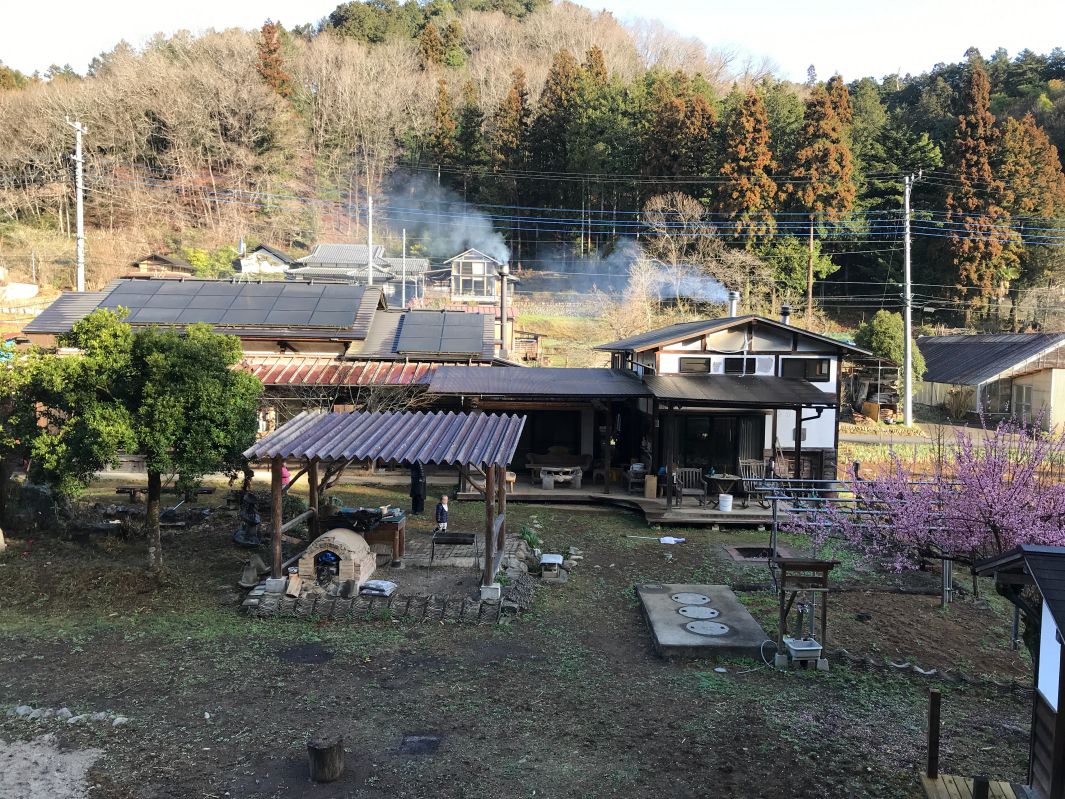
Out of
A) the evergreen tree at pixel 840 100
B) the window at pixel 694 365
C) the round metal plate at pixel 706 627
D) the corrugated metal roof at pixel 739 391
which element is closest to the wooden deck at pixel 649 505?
the corrugated metal roof at pixel 739 391

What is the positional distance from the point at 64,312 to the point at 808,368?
75.1 ft

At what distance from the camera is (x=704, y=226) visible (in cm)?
3938

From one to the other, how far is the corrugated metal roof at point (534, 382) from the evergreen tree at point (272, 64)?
43878mm

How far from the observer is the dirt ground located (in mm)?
5918

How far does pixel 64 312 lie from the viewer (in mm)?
21828

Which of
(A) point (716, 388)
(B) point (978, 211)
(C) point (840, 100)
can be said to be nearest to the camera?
(A) point (716, 388)

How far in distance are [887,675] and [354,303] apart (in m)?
18.7

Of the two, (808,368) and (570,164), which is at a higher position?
(570,164)

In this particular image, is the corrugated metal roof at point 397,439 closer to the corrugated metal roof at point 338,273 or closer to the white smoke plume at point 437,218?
the corrugated metal roof at point 338,273

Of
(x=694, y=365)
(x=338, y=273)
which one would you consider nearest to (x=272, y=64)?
(x=338, y=273)

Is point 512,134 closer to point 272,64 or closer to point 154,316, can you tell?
point 272,64

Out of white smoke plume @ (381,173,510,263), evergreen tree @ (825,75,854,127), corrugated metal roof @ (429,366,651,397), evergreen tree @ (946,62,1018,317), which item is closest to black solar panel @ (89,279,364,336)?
corrugated metal roof @ (429,366,651,397)

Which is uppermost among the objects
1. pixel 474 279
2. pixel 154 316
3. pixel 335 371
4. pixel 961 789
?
pixel 474 279

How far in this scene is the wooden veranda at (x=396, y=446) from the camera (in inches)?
391
